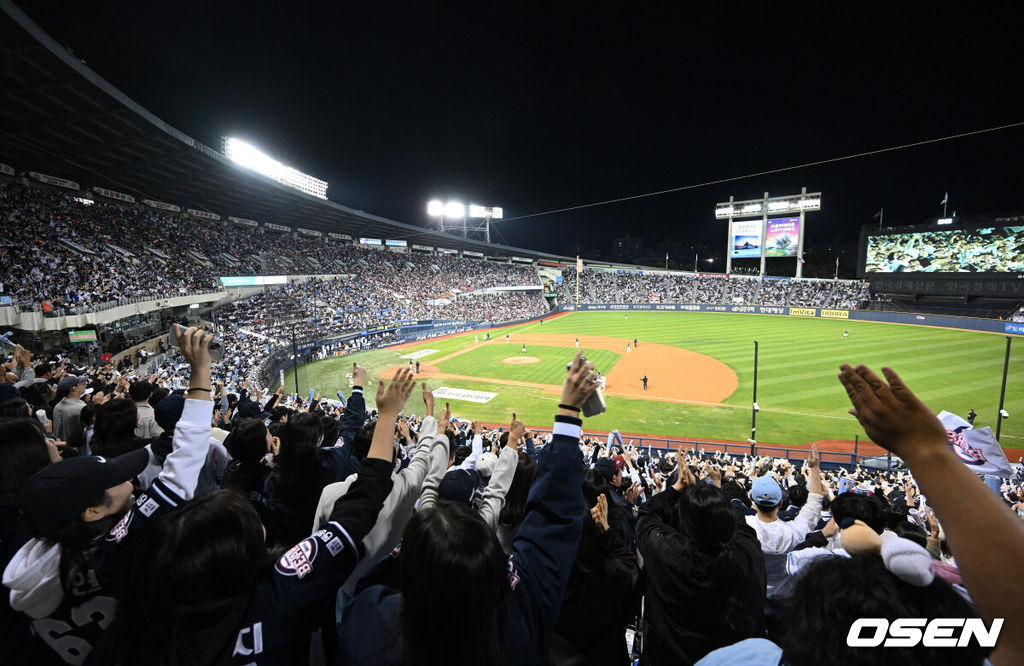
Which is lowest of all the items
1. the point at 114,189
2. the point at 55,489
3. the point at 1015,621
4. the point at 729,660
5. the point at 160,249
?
the point at 729,660

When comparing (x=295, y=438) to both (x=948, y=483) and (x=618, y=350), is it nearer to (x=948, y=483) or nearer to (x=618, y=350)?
(x=948, y=483)

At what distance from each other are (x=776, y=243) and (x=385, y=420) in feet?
299

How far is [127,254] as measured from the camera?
28.3 m

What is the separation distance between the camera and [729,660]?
1600mm

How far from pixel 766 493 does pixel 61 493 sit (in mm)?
5022

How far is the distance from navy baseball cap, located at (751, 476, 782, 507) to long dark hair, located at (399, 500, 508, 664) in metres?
3.50

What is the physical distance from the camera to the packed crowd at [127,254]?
21594 millimetres

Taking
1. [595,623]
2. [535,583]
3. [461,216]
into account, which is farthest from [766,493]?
[461,216]

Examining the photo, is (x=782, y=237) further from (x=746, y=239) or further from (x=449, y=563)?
(x=449, y=563)

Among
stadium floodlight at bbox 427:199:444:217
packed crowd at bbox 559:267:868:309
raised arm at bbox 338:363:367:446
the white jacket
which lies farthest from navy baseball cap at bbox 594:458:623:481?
stadium floodlight at bbox 427:199:444:217

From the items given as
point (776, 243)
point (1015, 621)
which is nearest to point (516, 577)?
point (1015, 621)

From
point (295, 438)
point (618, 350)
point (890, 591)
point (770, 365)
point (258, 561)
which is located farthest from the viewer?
point (618, 350)

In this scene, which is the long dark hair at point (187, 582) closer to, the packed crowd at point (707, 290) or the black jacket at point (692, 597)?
the black jacket at point (692, 597)

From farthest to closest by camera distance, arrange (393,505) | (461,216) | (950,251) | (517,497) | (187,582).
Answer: (461,216) < (950,251) < (517,497) < (393,505) < (187,582)
